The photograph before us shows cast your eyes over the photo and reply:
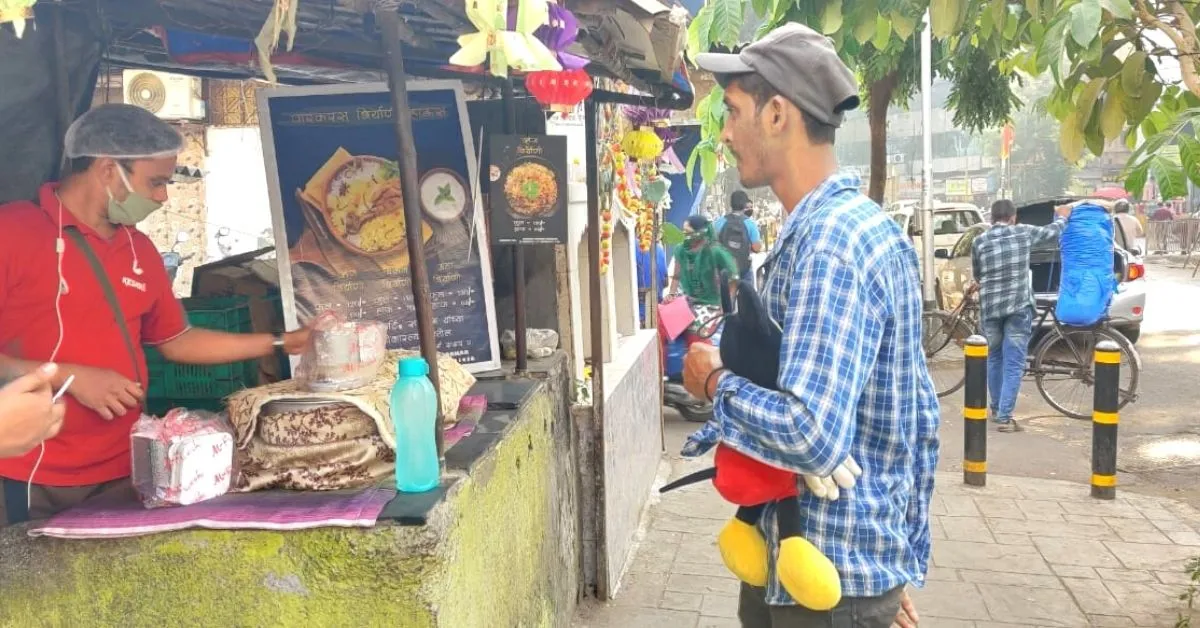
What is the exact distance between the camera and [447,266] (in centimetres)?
374

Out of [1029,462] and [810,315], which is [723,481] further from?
[1029,462]

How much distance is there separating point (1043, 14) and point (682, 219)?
9.87 metres

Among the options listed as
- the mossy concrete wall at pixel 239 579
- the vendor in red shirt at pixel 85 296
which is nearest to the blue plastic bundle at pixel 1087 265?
the mossy concrete wall at pixel 239 579

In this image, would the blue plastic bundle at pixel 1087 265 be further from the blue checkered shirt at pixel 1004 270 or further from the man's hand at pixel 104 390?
the man's hand at pixel 104 390

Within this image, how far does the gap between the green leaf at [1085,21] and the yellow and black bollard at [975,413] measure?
3.94 m

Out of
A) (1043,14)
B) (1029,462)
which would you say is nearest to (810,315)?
(1043,14)

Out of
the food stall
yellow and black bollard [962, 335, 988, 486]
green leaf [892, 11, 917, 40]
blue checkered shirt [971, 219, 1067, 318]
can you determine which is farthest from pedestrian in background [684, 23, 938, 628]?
blue checkered shirt [971, 219, 1067, 318]

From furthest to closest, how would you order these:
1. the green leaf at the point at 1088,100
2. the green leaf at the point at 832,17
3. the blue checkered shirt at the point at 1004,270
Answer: the blue checkered shirt at the point at 1004,270 < the green leaf at the point at 832,17 < the green leaf at the point at 1088,100

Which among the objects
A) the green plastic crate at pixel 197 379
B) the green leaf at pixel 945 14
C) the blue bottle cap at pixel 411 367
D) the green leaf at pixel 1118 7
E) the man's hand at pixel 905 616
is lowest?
the man's hand at pixel 905 616

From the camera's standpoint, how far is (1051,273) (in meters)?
10.7

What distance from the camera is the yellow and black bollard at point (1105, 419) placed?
599cm

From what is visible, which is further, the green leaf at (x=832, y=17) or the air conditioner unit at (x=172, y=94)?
the air conditioner unit at (x=172, y=94)

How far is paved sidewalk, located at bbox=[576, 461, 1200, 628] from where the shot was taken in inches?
176

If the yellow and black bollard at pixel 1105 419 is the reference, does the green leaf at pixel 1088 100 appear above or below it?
above
